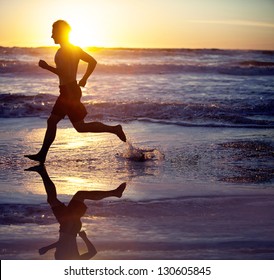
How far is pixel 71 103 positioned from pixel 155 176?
129cm

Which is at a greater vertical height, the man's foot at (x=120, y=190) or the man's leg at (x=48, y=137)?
the man's leg at (x=48, y=137)

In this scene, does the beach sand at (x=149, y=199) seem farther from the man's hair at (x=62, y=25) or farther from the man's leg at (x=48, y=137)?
the man's hair at (x=62, y=25)

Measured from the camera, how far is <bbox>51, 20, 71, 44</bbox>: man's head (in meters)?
6.70

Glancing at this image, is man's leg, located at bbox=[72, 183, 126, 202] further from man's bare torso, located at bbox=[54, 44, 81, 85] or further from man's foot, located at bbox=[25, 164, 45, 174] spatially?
man's bare torso, located at bbox=[54, 44, 81, 85]

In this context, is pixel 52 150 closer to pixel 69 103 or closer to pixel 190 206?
pixel 69 103

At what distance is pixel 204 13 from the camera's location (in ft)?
75.8

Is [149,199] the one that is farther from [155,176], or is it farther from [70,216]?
[155,176]

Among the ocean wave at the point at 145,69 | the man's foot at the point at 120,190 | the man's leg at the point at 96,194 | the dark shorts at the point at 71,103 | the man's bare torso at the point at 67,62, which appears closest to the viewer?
the man's leg at the point at 96,194

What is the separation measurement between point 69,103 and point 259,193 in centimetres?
240

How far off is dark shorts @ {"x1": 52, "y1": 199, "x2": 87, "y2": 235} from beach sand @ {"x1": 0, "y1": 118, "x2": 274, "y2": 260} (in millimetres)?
70

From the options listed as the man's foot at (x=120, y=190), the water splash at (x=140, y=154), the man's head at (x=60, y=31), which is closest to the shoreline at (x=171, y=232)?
the man's foot at (x=120, y=190)

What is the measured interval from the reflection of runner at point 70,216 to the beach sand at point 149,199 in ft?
0.21

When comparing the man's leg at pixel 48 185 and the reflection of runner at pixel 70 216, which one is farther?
the man's leg at pixel 48 185

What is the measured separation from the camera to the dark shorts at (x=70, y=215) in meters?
4.87
